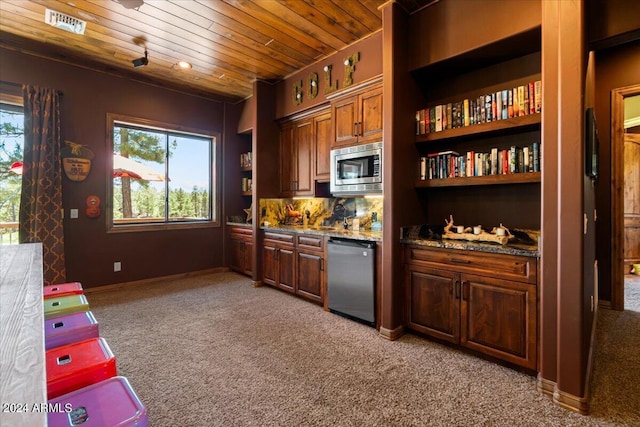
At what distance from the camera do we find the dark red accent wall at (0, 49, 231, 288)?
3.75 meters

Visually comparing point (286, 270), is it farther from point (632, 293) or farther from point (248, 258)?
point (632, 293)

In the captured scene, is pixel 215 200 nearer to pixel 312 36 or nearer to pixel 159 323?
pixel 159 323

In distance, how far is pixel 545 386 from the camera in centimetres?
192

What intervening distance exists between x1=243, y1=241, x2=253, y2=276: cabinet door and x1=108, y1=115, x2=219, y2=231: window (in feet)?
2.85

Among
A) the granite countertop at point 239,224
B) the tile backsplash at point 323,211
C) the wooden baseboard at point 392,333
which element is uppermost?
the tile backsplash at point 323,211

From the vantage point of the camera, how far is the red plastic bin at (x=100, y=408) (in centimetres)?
92

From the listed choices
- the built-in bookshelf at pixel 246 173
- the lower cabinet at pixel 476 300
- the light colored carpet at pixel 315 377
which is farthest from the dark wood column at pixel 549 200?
the built-in bookshelf at pixel 246 173

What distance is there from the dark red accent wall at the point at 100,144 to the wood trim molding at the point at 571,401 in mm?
4720

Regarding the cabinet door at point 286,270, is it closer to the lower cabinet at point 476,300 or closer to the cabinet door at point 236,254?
the cabinet door at point 236,254

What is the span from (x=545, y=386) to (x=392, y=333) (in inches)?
43.0

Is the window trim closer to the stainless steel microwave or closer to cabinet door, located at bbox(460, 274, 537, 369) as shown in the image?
the stainless steel microwave

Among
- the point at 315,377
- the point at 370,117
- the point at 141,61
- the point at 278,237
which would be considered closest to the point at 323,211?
the point at 278,237

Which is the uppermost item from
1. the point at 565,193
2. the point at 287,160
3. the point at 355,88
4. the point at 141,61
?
the point at 141,61

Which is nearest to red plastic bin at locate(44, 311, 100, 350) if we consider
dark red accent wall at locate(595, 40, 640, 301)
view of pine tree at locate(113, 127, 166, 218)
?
view of pine tree at locate(113, 127, 166, 218)
